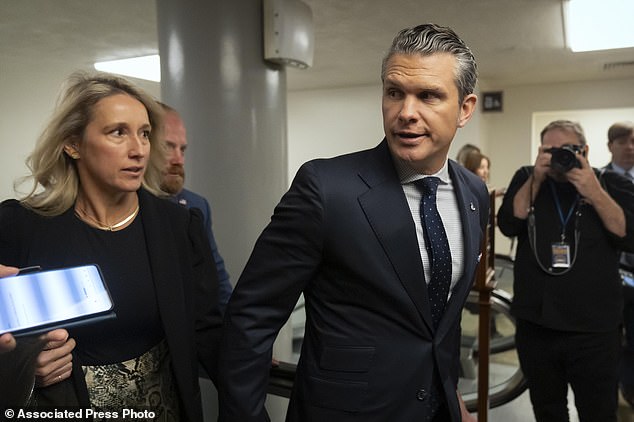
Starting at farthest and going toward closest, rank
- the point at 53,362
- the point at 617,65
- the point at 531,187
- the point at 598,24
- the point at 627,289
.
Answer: the point at 617,65 → the point at 598,24 → the point at 627,289 → the point at 531,187 → the point at 53,362

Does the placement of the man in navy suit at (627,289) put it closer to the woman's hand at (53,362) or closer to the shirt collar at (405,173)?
the shirt collar at (405,173)

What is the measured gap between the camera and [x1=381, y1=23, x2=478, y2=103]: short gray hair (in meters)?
1.17

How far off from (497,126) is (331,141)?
277 centimetres

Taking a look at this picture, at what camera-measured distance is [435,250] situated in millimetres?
1267

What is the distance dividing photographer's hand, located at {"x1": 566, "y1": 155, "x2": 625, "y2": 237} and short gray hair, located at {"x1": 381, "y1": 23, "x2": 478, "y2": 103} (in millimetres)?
1195

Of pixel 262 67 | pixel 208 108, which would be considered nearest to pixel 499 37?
pixel 262 67

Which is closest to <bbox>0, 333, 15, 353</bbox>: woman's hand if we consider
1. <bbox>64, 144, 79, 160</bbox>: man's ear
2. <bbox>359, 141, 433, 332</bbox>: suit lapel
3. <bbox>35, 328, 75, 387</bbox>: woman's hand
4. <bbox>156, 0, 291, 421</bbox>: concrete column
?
<bbox>35, 328, 75, 387</bbox>: woman's hand

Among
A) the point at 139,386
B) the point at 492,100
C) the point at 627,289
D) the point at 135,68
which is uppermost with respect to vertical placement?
the point at 492,100

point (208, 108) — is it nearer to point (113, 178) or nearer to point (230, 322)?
point (113, 178)

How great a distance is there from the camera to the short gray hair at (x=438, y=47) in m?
1.17

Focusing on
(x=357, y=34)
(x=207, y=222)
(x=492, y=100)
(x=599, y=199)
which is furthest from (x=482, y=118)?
(x=207, y=222)

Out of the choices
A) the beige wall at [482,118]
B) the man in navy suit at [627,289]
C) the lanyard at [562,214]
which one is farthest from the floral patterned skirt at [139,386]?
the beige wall at [482,118]

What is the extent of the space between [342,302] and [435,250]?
0.86 ft

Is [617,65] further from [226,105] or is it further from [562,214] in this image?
[226,105]
